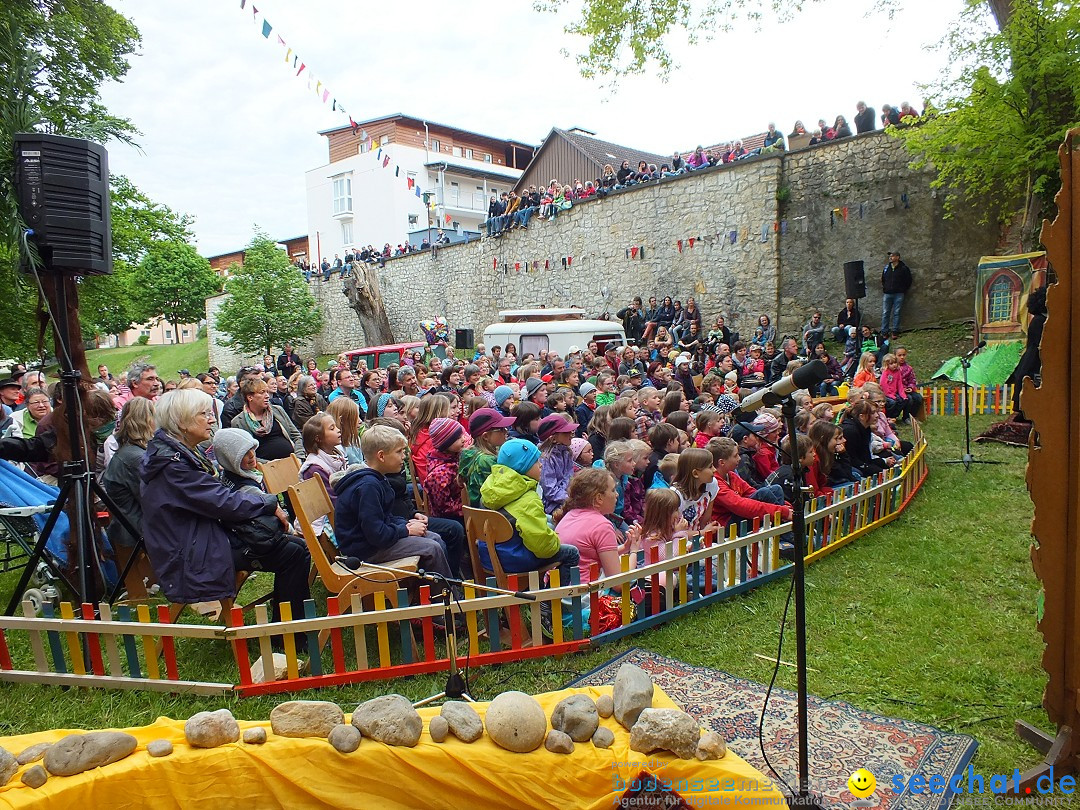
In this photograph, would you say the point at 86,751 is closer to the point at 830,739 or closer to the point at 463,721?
the point at 463,721

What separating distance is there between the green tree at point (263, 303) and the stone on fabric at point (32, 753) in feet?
95.3

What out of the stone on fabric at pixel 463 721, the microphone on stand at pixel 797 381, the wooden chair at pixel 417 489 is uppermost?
the microphone on stand at pixel 797 381

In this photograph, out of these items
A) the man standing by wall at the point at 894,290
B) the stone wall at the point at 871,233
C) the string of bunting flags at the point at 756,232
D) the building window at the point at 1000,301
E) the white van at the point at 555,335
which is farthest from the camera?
the white van at the point at 555,335

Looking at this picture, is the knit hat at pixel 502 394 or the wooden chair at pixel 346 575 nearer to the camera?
the wooden chair at pixel 346 575

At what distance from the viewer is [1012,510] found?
6.11 meters

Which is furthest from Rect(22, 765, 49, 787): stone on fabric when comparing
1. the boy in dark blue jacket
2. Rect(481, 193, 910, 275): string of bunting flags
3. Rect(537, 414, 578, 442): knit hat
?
Rect(481, 193, 910, 275): string of bunting flags

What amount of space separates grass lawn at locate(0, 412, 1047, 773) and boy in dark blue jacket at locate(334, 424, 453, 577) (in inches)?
27.4

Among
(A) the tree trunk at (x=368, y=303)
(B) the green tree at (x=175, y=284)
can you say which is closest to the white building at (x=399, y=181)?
(B) the green tree at (x=175, y=284)

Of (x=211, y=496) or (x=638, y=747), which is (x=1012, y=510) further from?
(x=211, y=496)

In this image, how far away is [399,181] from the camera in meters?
44.1

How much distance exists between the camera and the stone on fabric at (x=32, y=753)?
7.12 feet

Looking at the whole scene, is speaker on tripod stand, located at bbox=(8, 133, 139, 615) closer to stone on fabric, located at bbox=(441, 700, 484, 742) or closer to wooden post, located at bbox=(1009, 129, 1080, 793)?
stone on fabric, located at bbox=(441, 700, 484, 742)

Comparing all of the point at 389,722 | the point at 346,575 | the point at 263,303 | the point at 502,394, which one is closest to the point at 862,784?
the point at 389,722

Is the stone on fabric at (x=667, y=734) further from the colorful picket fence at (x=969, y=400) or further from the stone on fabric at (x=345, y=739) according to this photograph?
the colorful picket fence at (x=969, y=400)
